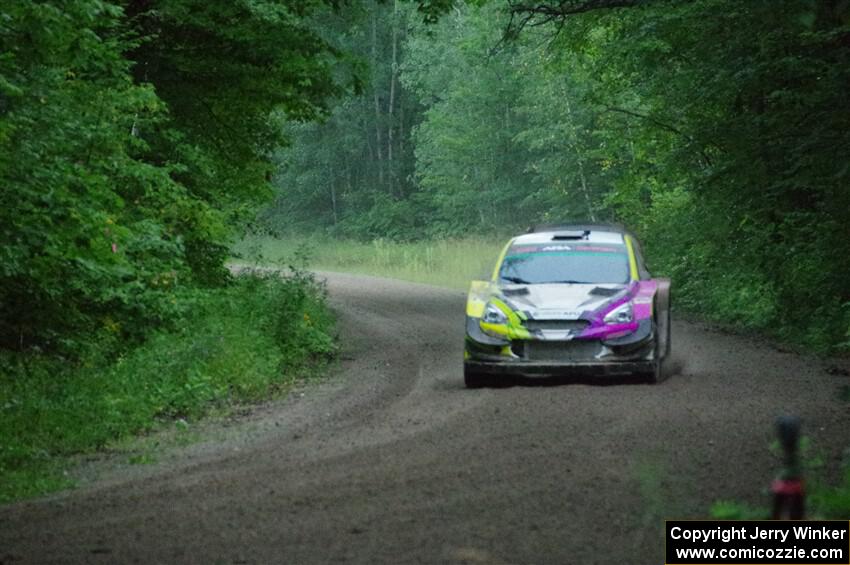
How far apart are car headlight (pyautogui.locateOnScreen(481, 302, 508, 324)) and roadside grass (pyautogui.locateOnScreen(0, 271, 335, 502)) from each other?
2.80 m

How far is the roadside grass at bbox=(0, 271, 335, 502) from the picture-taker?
1168 centimetres

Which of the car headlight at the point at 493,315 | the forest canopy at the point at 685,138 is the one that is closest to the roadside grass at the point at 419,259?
the forest canopy at the point at 685,138

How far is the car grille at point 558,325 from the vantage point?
46.3 feet

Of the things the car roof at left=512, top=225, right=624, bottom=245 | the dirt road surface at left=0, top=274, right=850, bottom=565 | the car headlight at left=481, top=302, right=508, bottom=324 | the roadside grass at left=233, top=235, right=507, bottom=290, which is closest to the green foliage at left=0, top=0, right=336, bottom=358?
the dirt road surface at left=0, top=274, right=850, bottom=565

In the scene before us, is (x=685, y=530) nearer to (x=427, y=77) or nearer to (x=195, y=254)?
(x=195, y=254)

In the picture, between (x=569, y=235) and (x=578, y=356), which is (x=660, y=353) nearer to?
(x=578, y=356)

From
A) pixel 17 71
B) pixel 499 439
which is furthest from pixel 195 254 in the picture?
pixel 499 439

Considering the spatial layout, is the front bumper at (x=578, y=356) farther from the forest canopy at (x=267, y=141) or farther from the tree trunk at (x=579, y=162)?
the tree trunk at (x=579, y=162)

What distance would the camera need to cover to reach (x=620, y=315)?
14.2 metres

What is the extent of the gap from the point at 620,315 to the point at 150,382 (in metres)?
5.17

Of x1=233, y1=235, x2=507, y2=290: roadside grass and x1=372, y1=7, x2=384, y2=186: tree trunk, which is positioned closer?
x1=233, y1=235, x2=507, y2=290: roadside grass

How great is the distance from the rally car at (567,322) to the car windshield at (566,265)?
12 millimetres

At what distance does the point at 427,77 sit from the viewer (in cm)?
6069

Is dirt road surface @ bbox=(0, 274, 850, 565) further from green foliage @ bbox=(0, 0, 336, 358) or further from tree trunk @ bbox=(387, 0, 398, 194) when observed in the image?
tree trunk @ bbox=(387, 0, 398, 194)
